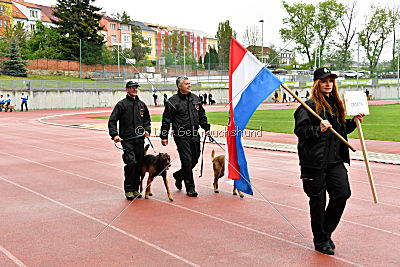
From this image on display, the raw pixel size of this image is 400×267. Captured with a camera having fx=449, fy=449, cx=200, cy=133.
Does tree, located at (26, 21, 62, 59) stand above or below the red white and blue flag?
above

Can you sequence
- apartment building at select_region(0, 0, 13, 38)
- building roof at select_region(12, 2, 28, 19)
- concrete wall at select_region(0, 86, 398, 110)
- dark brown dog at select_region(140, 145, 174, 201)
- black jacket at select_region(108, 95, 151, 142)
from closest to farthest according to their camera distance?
dark brown dog at select_region(140, 145, 174, 201)
black jacket at select_region(108, 95, 151, 142)
concrete wall at select_region(0, 86, 398, 110)
apartment building at select_region(0, 0, 13, 38)
building roof at select_region(12, 2, 28, 19)

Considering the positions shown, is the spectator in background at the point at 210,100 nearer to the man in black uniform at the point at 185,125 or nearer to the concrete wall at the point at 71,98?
the concrete wall at the point at 71,98

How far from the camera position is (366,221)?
6453 mm

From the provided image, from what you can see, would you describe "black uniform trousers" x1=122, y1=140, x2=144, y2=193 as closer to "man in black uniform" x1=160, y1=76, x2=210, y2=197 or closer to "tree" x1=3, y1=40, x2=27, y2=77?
"man in black uniform" x1=160, y1=76, x2=210, y2=197

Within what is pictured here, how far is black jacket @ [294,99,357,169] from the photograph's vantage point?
191 inches

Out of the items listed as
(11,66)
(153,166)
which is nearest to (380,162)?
(153,166)

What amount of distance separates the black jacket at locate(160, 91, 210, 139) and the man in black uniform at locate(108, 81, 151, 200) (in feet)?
1.50

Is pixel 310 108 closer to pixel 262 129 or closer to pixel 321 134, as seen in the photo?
pixel 321 134

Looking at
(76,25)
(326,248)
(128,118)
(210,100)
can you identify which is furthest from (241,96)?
(76,25)

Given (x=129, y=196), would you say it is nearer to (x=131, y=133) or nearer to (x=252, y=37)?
(x=131, y=133)

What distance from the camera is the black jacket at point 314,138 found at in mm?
4852

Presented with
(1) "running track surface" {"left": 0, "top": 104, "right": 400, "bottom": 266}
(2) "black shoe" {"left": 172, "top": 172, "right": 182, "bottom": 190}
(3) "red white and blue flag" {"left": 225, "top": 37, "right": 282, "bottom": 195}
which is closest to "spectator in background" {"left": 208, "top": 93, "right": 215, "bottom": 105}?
(1) "running track surface" {"left": 0, "top": 104, "right": 400, "bottom": 266}

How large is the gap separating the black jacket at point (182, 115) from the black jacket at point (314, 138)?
325 centimetres

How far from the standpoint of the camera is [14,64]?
56.3 m
